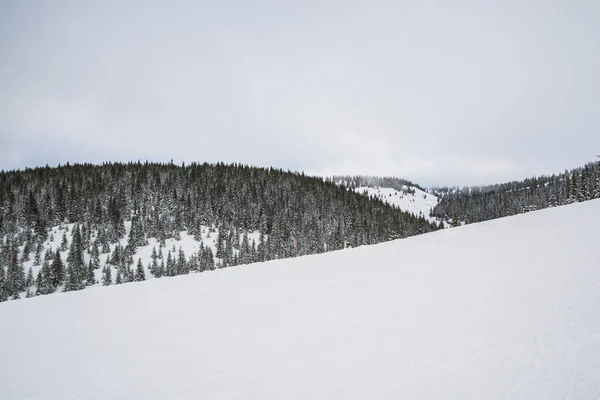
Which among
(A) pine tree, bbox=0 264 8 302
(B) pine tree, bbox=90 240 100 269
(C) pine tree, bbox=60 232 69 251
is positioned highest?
(C) pine tree, bbox=60 232 69 251

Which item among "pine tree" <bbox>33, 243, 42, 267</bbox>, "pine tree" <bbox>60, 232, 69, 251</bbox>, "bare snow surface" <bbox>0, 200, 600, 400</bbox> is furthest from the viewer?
"pine tree" <bbox>60, 232, 69, 251</bbox>

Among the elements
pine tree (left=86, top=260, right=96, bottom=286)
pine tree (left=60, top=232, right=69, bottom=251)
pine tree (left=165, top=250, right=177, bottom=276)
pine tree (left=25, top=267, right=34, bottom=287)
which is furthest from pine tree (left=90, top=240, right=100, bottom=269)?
pine tree (left=165, top=250, right=177, bottom=276)

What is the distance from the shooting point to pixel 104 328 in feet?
32.8

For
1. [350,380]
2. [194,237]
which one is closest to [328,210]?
[194,237]

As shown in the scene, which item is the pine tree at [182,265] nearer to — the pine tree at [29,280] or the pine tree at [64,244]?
the pine tree at [29,280]

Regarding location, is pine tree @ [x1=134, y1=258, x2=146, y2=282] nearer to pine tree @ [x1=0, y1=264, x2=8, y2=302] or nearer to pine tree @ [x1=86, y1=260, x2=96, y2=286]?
pine tree @ [x1=86, y1=260, x2=96, y2=286]

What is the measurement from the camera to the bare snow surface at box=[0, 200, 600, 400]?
19.5ft

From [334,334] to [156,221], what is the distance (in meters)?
71.2

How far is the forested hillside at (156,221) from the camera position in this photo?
5522cm

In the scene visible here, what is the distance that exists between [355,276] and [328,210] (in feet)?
259

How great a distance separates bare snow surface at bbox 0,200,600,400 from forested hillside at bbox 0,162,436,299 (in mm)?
44356

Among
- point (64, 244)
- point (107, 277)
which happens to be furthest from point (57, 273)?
point (64, 244)

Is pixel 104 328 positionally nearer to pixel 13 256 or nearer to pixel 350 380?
pixel 350 380

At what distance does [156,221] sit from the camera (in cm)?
6912
